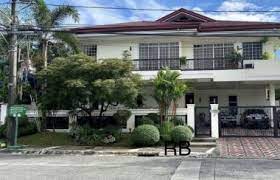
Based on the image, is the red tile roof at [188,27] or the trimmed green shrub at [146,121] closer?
the trimmed green shrub at [146,121]

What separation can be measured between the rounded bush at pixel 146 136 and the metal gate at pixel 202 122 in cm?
350

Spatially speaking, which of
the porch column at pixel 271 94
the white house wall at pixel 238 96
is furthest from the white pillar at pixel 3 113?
the porch column at pixel 271 94

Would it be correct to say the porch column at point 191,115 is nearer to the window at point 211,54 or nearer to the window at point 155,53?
the window at point 211,54

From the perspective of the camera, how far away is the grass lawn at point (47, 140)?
2239 cm

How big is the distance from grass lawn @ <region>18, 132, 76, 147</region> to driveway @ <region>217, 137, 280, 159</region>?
8.15m

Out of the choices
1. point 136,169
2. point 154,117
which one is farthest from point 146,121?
point 136,169

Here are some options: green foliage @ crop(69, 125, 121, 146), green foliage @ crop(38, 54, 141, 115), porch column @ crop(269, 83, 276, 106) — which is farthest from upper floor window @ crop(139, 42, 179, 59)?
green foliage @ crop(69, 125, 121, 146)

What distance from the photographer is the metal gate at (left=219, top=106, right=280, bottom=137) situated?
2312cm

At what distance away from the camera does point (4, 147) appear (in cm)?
2136

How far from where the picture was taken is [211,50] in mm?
30578

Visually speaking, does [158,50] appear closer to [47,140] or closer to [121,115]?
[121,115]

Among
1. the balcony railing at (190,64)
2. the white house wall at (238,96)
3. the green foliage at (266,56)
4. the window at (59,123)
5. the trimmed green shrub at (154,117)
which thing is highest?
the green foliage at (266,56)

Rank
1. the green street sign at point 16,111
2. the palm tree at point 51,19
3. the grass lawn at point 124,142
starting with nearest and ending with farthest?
the green street sign at point 16,111 < the grass lawn at point 124,142 < the palm tree at point 51,19

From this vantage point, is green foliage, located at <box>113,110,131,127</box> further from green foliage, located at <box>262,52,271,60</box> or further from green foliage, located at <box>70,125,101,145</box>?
green foliage, located at <box>262,52,271,60</box>
